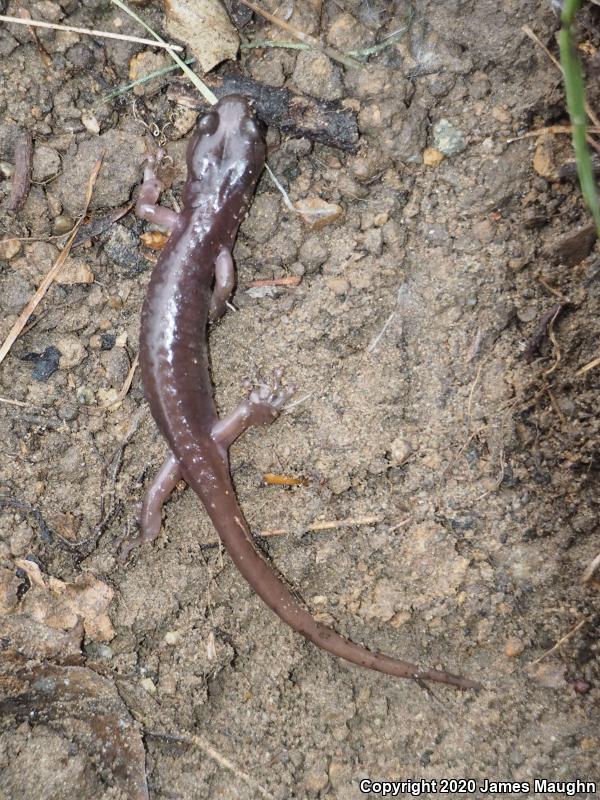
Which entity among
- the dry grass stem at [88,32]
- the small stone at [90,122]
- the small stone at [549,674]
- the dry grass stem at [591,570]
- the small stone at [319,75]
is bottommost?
the small stone at [549,674]

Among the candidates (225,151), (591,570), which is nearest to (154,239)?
(225,151)

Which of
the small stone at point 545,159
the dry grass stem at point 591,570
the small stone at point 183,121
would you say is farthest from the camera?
the small stone at point 183,121

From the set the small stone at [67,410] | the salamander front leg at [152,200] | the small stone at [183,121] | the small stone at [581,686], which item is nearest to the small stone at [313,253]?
the salamander front leg at [152,200]

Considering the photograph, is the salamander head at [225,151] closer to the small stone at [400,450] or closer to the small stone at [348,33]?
the small stone at [348,33]

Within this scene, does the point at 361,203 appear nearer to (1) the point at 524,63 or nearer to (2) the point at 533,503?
(1) the point at 524,63

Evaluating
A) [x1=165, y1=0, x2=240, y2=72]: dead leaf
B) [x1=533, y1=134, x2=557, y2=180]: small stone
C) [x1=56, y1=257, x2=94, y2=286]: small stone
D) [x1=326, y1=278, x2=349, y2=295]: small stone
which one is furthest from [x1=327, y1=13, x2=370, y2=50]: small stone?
[x1=56, y1=257, x2=94, y2=286]: small stone

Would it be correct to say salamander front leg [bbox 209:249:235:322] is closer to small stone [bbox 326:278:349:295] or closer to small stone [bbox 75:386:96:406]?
small stone [bbox 326:278:349:295]

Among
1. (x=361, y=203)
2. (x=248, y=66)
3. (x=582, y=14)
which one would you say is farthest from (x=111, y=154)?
(x=582, y=14)
